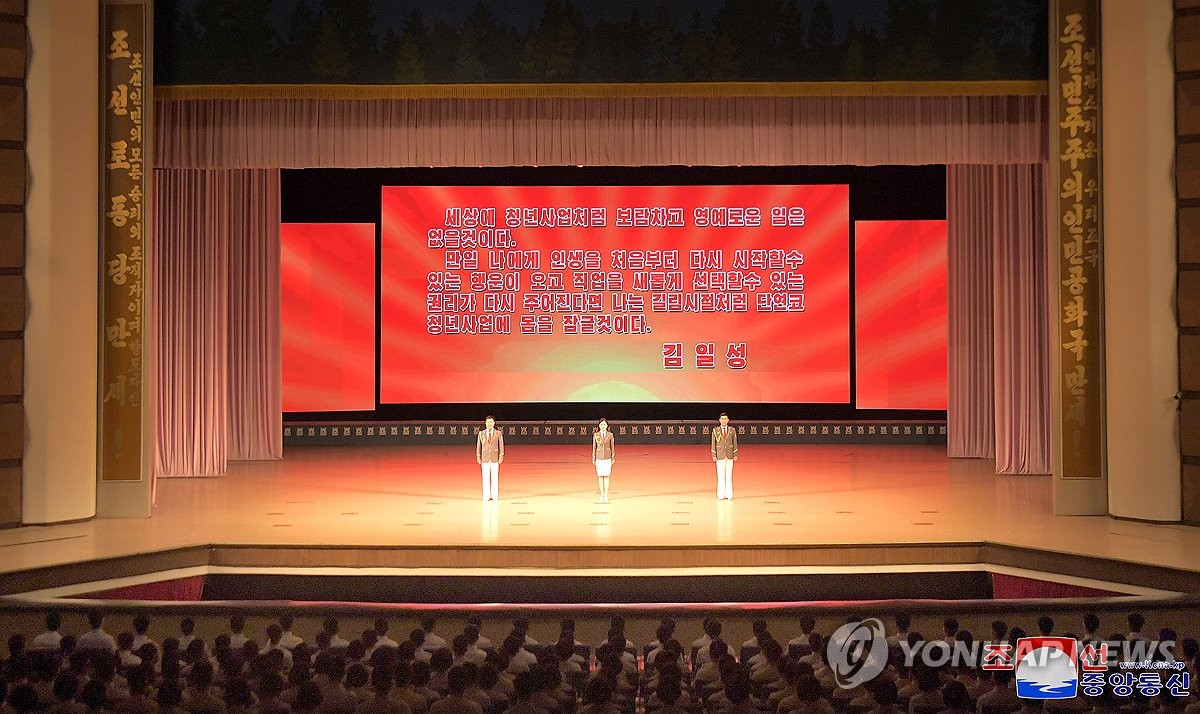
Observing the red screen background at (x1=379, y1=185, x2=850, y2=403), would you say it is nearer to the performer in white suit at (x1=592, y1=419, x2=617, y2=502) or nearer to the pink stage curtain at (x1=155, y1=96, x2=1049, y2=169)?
the pink stage curtain at (x1=155, y1=96, x2=1049, y2=169)

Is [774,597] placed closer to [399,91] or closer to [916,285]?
[399,91]

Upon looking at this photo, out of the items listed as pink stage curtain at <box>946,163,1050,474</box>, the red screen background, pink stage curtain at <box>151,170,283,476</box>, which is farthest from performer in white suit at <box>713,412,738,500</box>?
pink stage curtain at <box>151,170,283,476</box>

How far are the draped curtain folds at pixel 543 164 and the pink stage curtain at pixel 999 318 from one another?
0.06 ft

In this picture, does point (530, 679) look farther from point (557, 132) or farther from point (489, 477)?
point (557, 132)

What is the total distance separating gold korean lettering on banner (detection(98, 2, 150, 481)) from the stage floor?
0.84 metres

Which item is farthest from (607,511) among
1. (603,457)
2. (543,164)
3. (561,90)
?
(561,90)

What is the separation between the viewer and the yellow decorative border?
1173 cm

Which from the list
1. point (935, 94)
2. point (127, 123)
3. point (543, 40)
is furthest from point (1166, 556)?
point (127, 123)

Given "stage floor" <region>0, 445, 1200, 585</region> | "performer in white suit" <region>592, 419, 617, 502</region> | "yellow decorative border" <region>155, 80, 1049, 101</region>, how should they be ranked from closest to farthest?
"stage floor" <region>0, 445, 1200, 585</region> → "yellow decorative border" <region>155, 80, 1049, 101</region> → "performer in white suit" <region>592, 419, 617, 502</region>

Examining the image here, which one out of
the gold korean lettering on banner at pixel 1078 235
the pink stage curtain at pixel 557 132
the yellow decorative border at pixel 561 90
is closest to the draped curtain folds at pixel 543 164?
the pink stage curtain at pixel 557 132

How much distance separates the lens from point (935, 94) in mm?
11742

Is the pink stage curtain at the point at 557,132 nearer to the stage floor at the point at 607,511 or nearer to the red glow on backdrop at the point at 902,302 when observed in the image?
the stage floor at the point at 607,511

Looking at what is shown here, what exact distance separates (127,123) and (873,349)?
33.7 feet

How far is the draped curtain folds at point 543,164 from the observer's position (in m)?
12.3
